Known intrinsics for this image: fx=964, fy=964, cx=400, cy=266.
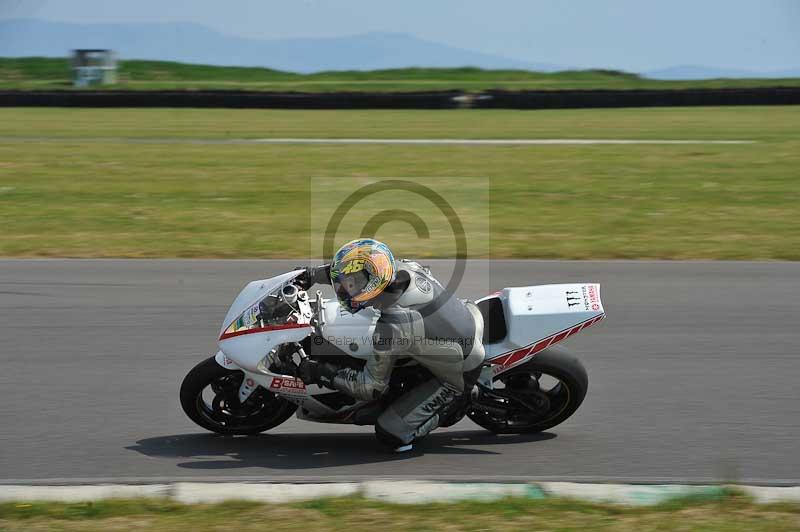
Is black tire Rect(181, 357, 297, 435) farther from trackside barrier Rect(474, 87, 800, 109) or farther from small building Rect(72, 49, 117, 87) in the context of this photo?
small building Rect(72, 49, 117, 87)

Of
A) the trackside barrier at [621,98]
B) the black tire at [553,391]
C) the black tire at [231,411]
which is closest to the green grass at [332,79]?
the trackside barrier at [621,98]

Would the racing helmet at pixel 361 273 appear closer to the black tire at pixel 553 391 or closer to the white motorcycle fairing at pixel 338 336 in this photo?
the white motorcycle fairing at pixel 338 336

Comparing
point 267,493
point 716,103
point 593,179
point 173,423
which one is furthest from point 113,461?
point 716,103

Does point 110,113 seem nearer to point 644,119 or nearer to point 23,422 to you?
point 644,119

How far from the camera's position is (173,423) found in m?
5.98

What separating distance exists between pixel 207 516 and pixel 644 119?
2548 centimetres

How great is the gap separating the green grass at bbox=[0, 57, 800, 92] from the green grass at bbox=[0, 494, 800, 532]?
35032 mm

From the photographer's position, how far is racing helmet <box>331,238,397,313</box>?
16.4ft

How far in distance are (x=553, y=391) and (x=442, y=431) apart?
28.5 inches

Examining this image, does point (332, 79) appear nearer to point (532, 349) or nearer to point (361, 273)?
point (532, 349)

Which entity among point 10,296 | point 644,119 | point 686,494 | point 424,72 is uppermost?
point 424,72

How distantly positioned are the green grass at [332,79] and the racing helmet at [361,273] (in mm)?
34896

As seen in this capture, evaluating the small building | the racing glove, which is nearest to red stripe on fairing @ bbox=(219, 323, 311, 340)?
the racing glove

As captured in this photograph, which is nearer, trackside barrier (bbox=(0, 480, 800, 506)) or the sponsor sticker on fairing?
trackside barrier (bbox=(0, 480, 800, 506))
